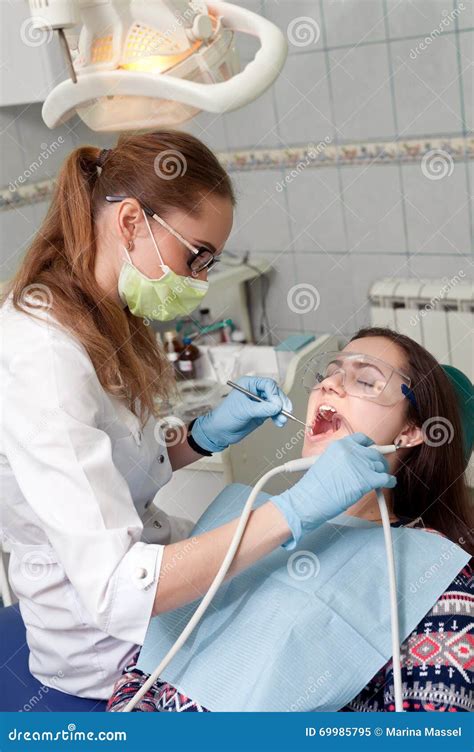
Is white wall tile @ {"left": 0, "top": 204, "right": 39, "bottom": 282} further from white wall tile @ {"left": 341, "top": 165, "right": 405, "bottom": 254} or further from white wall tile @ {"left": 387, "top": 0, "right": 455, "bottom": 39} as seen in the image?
white wall tile @ {"left": 387, "top": 0, "right": 455, "bottom": 39}

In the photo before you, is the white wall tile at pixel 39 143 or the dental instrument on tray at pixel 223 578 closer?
the dental instrument on tray at pixel 223 578

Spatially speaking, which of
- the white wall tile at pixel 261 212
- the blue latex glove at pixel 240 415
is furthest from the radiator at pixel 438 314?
the blue latex glove at pixel 240 415

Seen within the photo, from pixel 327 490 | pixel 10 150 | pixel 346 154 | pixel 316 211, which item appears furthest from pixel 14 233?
pixel 327 490

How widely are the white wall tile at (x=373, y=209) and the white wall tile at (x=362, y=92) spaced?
11 cm

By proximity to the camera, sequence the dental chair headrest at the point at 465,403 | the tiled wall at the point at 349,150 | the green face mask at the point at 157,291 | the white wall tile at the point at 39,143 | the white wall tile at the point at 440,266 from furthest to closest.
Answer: the white wall tile at the point at 39,143 → the white wall tile at the point at 440,266 → the tiled wall at the point at 349,150 → the dental chair headrest at the point at 465,403 → the green face mask at the point at 157,291

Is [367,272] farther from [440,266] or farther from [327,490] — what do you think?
[327,490]

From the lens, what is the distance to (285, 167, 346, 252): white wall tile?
2605mm

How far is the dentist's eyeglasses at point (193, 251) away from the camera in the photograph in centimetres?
141

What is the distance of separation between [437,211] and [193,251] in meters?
1.20

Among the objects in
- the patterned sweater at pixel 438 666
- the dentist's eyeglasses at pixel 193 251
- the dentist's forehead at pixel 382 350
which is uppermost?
the dentist's eyeglasses at pixel 193 251

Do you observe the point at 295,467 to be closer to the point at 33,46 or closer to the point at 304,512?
the point at 304,512

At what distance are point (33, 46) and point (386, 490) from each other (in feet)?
5.06

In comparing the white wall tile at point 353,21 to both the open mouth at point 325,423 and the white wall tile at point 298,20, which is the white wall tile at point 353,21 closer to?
the white wall tile at point 298,20

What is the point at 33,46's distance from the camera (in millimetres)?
2264
